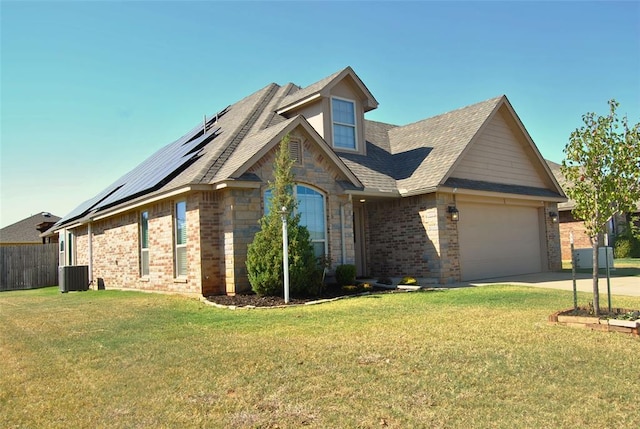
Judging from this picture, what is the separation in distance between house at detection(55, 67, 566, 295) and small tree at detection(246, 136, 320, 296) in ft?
2.87

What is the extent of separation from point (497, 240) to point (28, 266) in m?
21.2

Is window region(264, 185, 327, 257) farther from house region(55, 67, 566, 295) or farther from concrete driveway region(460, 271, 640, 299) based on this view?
concrete driveway region(460, 271, 640, 299)

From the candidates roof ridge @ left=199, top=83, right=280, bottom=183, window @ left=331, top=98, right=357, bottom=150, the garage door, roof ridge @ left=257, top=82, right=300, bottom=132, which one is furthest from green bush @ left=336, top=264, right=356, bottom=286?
roof ridge @ left=257, top=82, right=300, bottom=132

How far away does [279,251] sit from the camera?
11.9 meters

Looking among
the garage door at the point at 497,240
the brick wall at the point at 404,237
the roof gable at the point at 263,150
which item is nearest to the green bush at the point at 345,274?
the roof gable at the point at 263,150

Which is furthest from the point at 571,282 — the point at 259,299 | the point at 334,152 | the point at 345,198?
the point at 259,299

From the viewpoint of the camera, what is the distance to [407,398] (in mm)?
4531

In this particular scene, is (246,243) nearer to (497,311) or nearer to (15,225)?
(497,311)

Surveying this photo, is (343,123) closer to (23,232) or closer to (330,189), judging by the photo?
(330,189)

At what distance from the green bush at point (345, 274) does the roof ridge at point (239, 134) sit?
166 inches

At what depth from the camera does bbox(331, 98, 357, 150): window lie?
17188mm

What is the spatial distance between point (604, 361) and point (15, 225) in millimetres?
49611

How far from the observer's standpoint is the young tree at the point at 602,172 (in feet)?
25.5

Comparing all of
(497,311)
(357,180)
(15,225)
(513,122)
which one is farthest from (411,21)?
(15,225)
